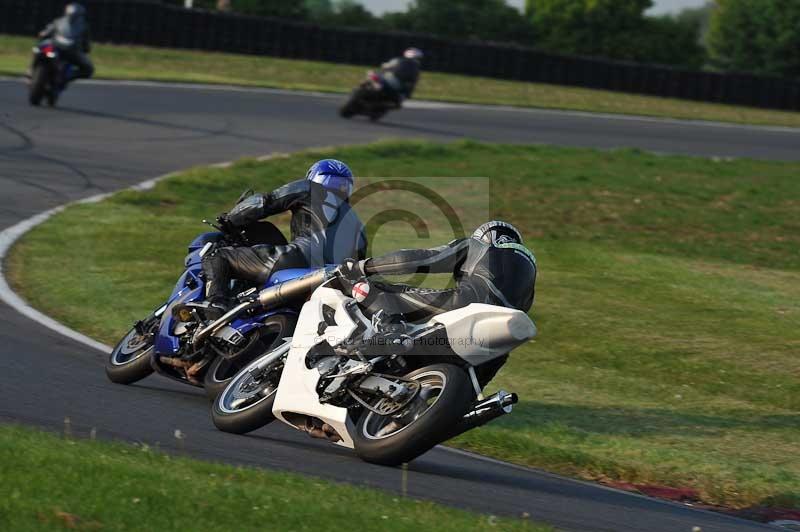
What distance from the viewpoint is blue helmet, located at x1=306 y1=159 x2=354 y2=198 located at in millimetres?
8172

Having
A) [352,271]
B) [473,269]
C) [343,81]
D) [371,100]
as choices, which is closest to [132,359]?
[352,271]

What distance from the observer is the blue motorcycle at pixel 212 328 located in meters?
7.84

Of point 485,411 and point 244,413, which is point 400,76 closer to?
point 244,413

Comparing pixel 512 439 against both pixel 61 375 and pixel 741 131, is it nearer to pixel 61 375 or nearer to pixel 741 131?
pixel 61 375

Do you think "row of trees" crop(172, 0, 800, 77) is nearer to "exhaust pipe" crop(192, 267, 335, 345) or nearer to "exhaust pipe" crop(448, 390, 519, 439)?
"exhaust pipe" crop(192, 267, 335, 345)

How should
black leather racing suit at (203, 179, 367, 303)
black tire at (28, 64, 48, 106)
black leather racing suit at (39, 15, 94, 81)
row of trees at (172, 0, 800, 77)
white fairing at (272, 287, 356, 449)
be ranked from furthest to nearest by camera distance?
row of trees at (172, 0, 800, 77)
black leather racing suit at (39, 15, 94, 81)
black tire at (28, 64, 48, 106)
black leather racing suit at (203, 179, 367, 303)
white fairing at (272, 287, 356, 449)

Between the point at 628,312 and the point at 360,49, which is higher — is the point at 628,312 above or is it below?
below

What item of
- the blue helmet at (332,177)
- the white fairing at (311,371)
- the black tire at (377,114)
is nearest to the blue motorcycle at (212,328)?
the white fairing at (311,371)

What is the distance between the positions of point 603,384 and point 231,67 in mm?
23526

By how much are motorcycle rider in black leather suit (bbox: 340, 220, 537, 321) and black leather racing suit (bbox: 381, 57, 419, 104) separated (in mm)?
18402

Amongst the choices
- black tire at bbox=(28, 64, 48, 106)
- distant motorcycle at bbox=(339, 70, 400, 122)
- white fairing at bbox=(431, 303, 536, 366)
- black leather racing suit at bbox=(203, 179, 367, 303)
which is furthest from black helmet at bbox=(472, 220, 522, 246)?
distant motorcycle at bbox=(339, 70, 400, 122)

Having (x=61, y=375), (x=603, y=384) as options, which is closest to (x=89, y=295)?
(x=61, y=375)

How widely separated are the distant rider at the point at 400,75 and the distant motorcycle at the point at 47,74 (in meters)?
6.30

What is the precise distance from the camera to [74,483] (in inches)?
214
